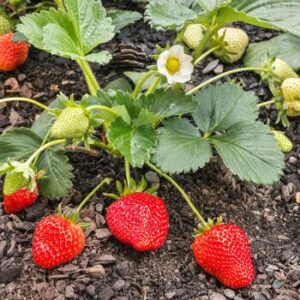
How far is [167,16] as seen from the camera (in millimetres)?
1585

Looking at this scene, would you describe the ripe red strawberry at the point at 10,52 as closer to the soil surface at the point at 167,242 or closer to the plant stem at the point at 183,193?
the soil surface at the point at 167,242

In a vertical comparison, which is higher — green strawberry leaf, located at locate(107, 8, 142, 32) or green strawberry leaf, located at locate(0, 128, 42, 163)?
green strawberry leaf, located at locate(107, 8, 142, 32)

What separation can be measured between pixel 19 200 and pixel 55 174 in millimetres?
110

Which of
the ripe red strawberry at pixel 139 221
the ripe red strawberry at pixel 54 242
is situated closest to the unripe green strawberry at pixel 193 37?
the ripe red strawberry at pixel 139 221

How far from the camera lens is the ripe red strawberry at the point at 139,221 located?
1580 mm

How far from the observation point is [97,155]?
184 cm

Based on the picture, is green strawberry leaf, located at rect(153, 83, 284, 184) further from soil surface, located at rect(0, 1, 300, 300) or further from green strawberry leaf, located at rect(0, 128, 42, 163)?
green strawberry leaf, located at rect(0, 128, 42, 163)

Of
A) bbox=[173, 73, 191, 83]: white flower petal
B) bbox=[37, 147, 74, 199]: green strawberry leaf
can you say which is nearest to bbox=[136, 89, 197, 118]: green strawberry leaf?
bbox=[173, 73, 191, 83]: white flower petal

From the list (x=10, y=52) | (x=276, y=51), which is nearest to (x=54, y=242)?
(x=10, y=52)

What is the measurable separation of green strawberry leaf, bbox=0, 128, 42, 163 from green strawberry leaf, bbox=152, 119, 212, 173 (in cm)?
34

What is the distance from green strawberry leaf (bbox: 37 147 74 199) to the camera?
1681 mm

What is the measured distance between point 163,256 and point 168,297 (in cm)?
12

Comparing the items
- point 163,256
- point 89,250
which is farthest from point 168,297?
point 89,250

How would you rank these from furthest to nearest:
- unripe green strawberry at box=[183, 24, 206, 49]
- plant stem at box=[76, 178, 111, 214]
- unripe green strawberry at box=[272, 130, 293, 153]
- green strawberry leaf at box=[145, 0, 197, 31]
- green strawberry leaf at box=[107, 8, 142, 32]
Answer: unripe green strawberry at box=[183, 24, 206, 49] → green strawberry leaf at box=[107, 8, 142, 32] → unripe green strawberry at box=[272, 130, 293, 153] → plant stem at box=[76, 178, 111, 214] → green strawberry leaf at box=[145, 0, 197, 31]
